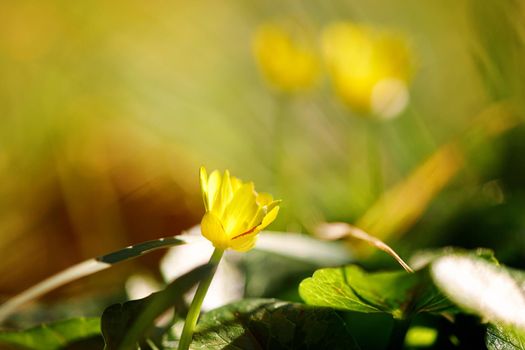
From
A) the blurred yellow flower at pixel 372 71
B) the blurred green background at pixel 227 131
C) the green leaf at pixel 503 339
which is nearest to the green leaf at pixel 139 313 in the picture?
the green leaf at pixel 503 339

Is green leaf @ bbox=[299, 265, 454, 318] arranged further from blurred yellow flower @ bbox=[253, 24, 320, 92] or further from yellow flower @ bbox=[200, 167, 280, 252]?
blurred yellow flower @ bbox=[253, 24, 320, 92]

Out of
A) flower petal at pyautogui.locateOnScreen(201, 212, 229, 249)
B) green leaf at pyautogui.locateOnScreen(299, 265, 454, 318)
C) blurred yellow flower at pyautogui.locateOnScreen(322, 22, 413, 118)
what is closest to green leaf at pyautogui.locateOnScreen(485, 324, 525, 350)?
green leaf at pyautogui.locateOnScreen(299, 265, 454, 318)

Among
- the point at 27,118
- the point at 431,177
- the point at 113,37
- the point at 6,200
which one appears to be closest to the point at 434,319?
the point at 431,177

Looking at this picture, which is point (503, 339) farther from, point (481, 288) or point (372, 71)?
point (372, 71)

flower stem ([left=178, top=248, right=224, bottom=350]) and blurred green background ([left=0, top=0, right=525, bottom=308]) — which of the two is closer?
flower stem ([left=178, top=248, right=224, bottom=350])

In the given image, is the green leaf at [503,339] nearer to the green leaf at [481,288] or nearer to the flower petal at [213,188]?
the green leaf at [481,288]

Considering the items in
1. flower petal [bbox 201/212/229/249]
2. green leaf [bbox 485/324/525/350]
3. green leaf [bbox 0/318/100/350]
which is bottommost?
green leaf [bbox 485/324/525/350]

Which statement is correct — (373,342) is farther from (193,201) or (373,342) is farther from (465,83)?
(465,83)
